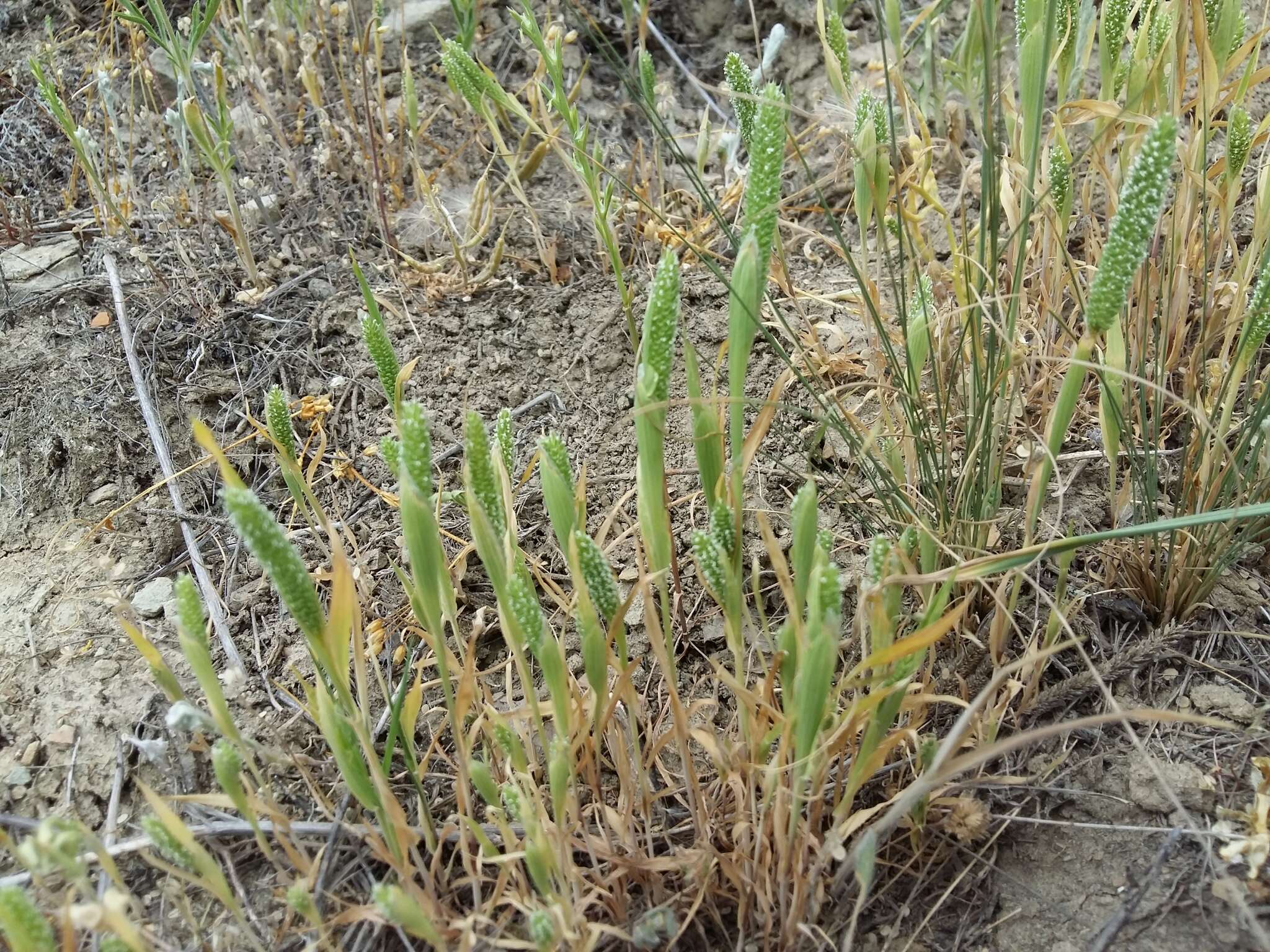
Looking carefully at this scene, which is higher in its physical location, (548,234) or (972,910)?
(548,234)

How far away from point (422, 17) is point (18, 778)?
1758 mm

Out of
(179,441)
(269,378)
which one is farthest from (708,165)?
(179,441)

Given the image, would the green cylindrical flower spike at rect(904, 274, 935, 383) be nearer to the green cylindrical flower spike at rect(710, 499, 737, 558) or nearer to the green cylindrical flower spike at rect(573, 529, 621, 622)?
the green cylindrical flower spike at rect(710, 499, 737, 558)

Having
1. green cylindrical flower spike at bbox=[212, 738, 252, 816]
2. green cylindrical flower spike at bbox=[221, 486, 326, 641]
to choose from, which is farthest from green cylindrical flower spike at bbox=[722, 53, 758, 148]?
green cylindrical flower spike at bbox=[212, 738, 252, 816]

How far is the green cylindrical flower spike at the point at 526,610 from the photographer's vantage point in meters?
0.80

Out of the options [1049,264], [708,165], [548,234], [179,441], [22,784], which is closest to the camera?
[22,784]

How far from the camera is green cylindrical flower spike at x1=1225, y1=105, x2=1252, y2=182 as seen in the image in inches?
45.3

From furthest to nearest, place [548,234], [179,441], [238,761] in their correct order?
[548,234] < [179,441] < [238,761]

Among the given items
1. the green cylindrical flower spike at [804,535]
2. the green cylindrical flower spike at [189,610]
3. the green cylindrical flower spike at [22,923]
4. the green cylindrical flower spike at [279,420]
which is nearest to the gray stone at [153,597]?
the green cylindrical flower spike at [279,420]

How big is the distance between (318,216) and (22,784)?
113cm

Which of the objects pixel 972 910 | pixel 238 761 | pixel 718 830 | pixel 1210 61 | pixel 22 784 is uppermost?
pixel 1210 61

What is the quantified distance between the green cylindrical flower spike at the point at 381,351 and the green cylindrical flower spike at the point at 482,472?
0.23 m

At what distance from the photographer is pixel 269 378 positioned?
1.59m

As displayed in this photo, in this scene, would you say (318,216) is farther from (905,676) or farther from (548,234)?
(905,676)
